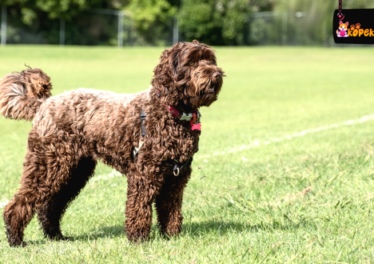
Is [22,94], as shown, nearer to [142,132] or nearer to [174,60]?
[142,132]

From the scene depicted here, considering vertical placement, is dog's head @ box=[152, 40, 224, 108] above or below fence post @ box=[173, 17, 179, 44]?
below

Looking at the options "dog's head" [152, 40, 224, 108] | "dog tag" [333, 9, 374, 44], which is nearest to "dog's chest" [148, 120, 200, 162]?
"dog's head" [152, 40, 224, 108]

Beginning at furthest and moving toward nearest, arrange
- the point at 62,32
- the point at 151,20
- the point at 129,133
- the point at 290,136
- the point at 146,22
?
the point at 151,20, the point at 146,22, the point at 62,32, the point at 290,136, the point at 129,133

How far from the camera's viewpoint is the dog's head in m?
4.56

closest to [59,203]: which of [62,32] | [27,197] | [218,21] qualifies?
[27,197]

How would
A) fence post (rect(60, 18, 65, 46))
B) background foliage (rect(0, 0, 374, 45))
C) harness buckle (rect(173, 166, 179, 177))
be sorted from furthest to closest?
background foliage (rect(0, 0, 374, 45)) → fence post (rect(60, 18, 65, 46)) → harness buckle (rect(173, 166, 179, 177))

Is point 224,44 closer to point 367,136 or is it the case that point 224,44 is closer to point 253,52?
point 253,52

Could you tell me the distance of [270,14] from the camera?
164 ft

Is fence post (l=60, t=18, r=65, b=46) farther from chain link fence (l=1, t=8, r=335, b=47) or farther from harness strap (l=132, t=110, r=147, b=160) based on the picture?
harness strap (l=132, t=110, r=147, b=160)

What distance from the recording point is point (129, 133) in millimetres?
4852

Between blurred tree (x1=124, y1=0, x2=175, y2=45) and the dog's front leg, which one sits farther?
blurred tree (x1=124, y1=0, x2=175, y2=45)

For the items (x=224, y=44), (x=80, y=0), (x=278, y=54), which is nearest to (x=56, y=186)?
(x=278, y=54)

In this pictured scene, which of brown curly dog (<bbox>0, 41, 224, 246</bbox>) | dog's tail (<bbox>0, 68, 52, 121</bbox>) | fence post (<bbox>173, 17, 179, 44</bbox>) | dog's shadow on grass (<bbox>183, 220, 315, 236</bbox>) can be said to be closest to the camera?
brown curly dog (<bbox>0, 41, 224, 246</bbox>)

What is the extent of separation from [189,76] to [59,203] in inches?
82.4
